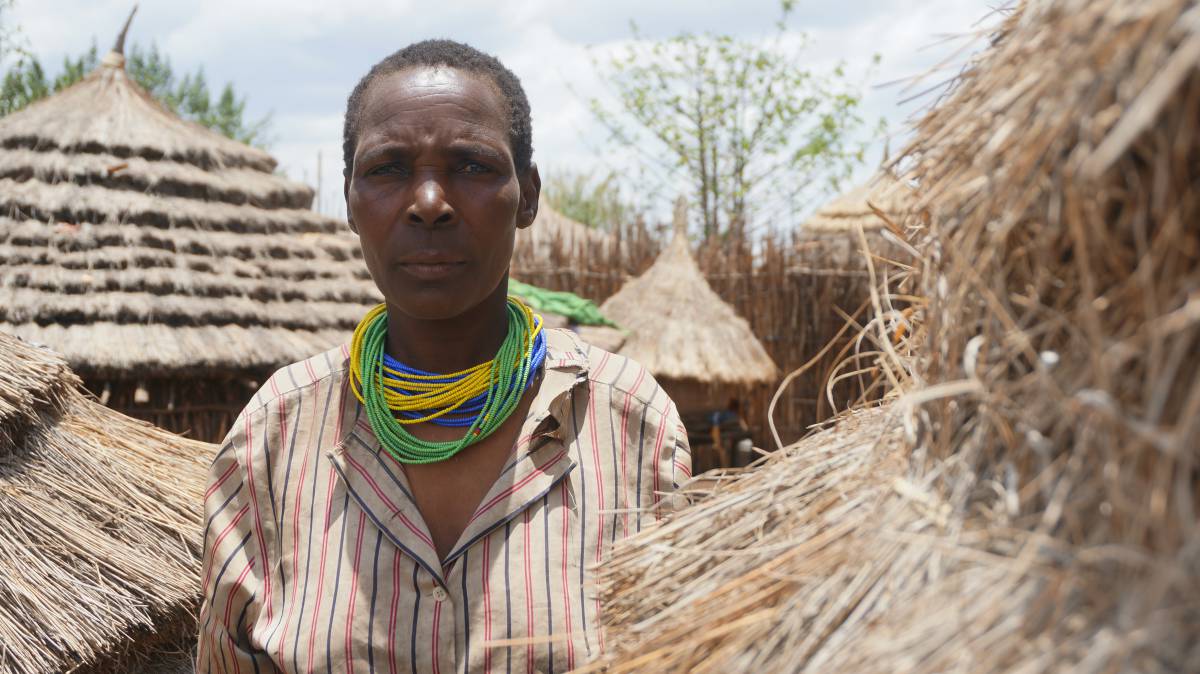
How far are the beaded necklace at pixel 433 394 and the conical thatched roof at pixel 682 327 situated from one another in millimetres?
6969

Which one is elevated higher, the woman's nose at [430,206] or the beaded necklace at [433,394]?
the woman's nose at [430,206]

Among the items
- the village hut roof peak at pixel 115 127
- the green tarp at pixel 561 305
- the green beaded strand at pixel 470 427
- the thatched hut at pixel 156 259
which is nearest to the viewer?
the green beaded strand at pixel 470 427

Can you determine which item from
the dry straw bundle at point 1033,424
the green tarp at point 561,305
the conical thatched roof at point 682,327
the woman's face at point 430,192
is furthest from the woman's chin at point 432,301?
the conical thatched roof at point 682,327

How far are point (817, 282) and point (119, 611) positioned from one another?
8.40m

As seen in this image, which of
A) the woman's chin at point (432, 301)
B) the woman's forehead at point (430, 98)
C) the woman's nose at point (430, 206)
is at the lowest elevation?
the woman's chin at point (432, 301)

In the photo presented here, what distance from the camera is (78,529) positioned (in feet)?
9.89

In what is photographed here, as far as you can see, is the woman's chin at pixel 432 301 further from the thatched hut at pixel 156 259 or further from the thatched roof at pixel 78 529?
the thatched hut at pixel 156 259

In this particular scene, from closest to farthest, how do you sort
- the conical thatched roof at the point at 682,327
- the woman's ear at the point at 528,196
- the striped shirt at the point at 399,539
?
the striped shirt at the point at 399,539
the woman's ear at the point at 528,196
the conical thatched roof at the point at 682,327

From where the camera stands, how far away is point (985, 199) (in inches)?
33.4

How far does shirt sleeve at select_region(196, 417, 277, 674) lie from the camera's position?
1845 mm

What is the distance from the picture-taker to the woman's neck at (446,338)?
2020 millimetres

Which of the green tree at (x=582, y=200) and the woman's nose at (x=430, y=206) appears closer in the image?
the woman's nose at (x=430, y=206)

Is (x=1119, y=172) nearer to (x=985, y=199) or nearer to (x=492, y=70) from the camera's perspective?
(x=985, y=199)

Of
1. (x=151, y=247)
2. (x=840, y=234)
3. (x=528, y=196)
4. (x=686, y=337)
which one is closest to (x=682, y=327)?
(x=686, y=337)
